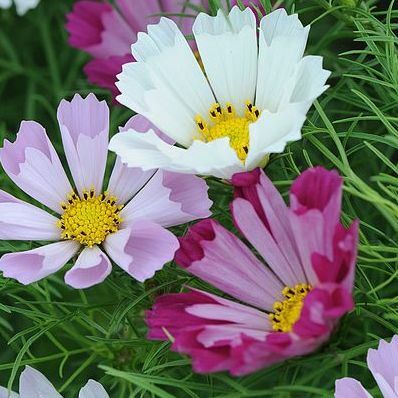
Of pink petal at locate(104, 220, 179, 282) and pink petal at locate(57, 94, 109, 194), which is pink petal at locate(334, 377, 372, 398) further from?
pink petal at locate(57, 94, 109, 194)

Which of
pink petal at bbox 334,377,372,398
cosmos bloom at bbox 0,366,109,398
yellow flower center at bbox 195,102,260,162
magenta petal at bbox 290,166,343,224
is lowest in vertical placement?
cosmos bloom at bbox 0,366,109,398

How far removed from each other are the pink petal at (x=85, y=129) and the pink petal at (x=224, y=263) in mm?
118

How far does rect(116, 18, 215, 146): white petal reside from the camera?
626 mm

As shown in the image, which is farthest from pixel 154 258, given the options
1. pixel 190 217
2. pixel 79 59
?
pixel 79 59

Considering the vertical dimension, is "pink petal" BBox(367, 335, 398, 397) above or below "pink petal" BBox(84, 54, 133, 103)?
below

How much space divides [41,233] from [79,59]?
512mm

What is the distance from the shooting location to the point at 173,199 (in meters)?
0.61

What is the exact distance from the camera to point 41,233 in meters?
0.65

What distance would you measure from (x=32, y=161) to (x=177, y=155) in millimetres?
132

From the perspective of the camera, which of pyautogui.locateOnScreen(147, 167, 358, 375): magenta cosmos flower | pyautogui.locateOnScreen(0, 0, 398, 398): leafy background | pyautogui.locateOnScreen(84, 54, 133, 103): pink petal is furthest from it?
pyautogui.locateOnScreen(84, 54, 133, 103): pink petal

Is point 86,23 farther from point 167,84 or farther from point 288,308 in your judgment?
point 288,308

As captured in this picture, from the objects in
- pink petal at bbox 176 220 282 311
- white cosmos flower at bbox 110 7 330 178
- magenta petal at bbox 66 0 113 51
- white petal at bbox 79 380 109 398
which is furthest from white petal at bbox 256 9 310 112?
magenta petal at bbox 66 0 113 51

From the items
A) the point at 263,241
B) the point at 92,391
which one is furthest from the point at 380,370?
the point at 92,391

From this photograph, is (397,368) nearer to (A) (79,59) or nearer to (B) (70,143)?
(B) (70,143)
